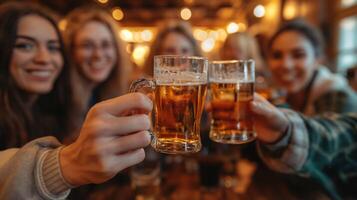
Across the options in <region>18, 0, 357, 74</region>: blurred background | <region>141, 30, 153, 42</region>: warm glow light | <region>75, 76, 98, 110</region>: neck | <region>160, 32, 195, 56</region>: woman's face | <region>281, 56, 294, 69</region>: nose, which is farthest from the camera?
<region>141, 30, 153, 42</region>: warm glow light

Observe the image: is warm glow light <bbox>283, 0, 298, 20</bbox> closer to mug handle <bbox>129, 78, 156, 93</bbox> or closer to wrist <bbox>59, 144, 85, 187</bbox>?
mug handle <bbox>129, 78, 156, 93</bbox>

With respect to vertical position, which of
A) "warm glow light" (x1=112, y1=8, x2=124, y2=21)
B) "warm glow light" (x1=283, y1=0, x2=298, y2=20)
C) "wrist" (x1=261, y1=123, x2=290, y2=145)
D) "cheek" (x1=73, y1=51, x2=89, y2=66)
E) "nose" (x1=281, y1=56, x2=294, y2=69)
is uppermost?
"warm glow light" (x1=112, y1=8, x2=124, y2=21)

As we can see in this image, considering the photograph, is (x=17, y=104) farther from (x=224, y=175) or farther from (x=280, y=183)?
(x=280, y=183)

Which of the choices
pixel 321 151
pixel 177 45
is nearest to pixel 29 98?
pixel 321 151

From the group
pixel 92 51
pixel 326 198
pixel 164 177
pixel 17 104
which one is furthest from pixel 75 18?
pixel 326 198

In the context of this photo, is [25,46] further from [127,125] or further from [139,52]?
[139,52]

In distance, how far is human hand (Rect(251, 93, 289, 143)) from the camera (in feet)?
2.88

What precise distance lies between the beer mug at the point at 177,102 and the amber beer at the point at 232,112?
18 centimetres

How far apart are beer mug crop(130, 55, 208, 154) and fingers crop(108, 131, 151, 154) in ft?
0.36

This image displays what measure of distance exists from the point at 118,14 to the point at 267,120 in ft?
19.1

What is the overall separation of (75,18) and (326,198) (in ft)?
5.89

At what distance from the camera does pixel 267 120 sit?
0.91m

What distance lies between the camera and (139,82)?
0.57 metres

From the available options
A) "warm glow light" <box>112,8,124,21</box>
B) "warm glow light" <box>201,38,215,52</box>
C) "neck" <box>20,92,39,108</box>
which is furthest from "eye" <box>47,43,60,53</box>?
"warm glow light" <box>201,38,215,52</box>
